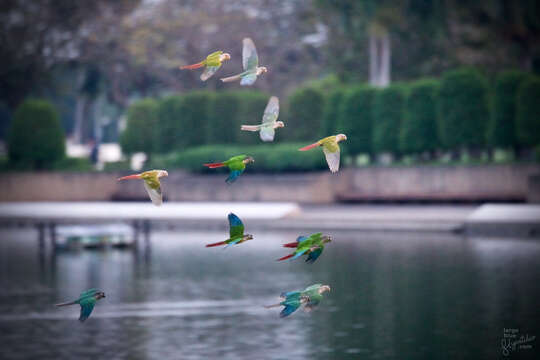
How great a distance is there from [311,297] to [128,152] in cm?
4119

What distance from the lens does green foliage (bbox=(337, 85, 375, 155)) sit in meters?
38.0

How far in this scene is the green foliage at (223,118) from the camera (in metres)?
41.2

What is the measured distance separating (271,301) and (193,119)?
25.4 metres

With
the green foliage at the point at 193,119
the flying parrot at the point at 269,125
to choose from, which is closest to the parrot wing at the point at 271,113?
the flying parrot at the point at 269,125

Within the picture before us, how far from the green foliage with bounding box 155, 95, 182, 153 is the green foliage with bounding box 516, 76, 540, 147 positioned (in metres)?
Answer: 15.1

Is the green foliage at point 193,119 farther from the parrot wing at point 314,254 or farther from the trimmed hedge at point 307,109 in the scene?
the parrot wing at point 314,254

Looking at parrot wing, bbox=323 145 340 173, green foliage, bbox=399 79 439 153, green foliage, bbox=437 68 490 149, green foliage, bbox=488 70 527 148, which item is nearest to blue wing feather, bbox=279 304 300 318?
parrot wing, bbox=323 145 340 173

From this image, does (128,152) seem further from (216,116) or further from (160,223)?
(160,223)

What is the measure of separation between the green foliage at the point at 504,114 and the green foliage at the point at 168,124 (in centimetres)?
1410

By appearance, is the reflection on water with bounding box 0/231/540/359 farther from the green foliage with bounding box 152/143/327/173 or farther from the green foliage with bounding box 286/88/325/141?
the green foliage with bounding box 286/88/325/141

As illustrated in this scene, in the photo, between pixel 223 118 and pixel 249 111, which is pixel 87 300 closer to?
pixel 249 111

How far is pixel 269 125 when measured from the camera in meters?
3.69

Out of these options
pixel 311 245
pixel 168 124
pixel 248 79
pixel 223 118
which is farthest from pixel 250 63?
pixel 168 124

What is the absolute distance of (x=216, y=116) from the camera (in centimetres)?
4131
